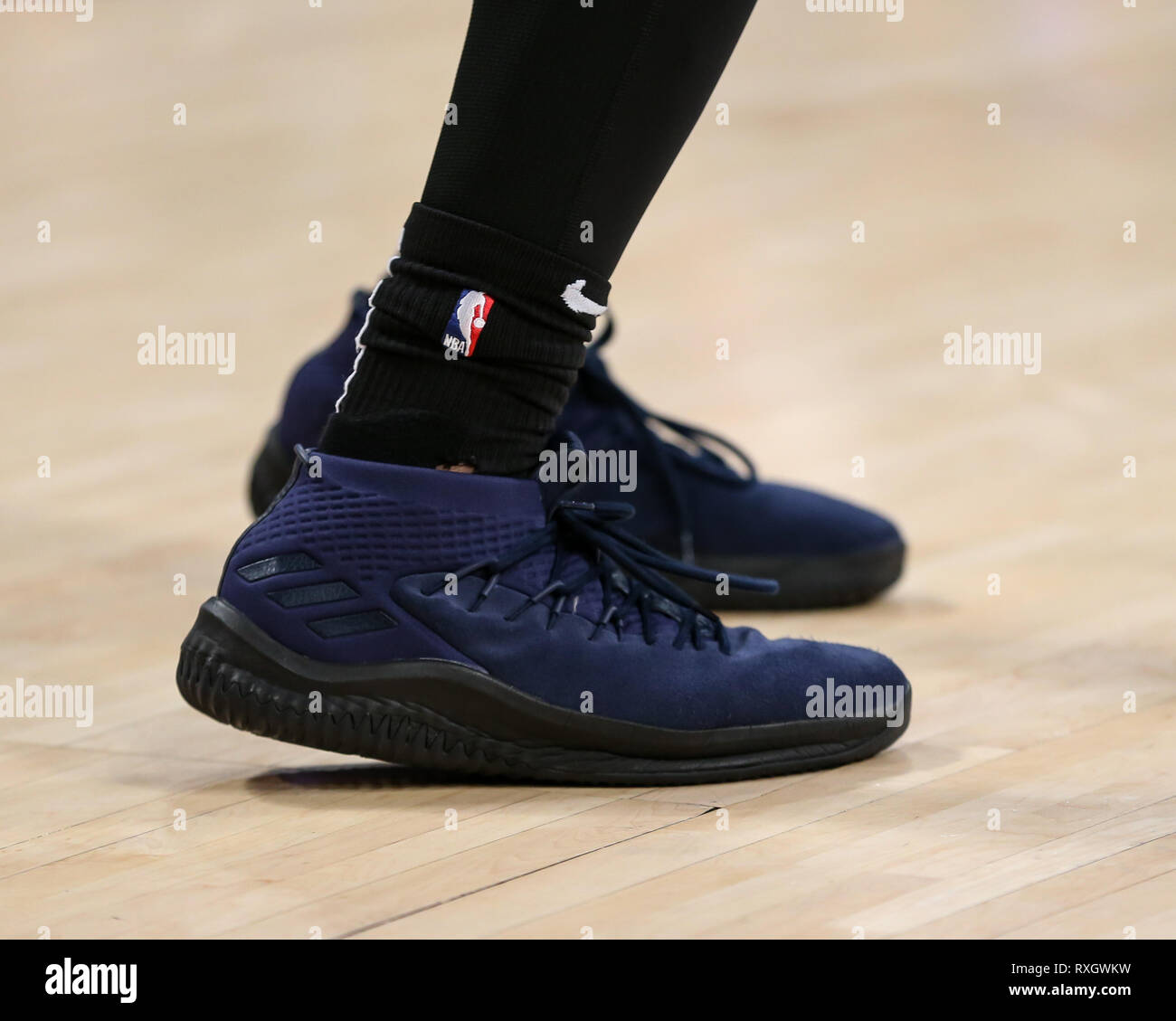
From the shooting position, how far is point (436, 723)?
0.77 metres

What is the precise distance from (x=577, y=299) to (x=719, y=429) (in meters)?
1.18

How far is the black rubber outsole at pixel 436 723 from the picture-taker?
2.49ft

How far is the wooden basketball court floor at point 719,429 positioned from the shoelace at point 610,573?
0.09 metres

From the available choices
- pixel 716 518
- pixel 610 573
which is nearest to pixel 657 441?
pixel 716 518

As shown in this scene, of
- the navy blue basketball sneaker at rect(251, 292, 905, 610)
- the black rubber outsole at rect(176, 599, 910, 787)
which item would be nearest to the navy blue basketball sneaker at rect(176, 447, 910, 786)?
the black rubber outsole at rect(176, 599, 910, 787)

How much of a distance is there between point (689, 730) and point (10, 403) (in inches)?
56.5

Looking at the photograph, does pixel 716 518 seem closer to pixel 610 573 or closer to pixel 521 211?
pixel 610 573

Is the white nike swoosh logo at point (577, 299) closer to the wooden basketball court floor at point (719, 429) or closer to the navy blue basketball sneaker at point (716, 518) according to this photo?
the wooden basketball court floor at point (719, 429)

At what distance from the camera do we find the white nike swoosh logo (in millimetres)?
755

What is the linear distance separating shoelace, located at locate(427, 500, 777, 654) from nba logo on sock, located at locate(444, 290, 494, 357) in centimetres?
11

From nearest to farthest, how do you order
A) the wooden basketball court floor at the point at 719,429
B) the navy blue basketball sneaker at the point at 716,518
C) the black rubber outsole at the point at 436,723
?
the wooden basketball court floor at the point at 719,429
the black rubber outsole at the point at 436,723
the navy blue basketball sneaker at the point at 716,518

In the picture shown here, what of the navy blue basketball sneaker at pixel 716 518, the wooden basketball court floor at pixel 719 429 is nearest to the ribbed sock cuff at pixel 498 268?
the wooden basketball court floor at pixel 719 429

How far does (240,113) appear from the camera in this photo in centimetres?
315
